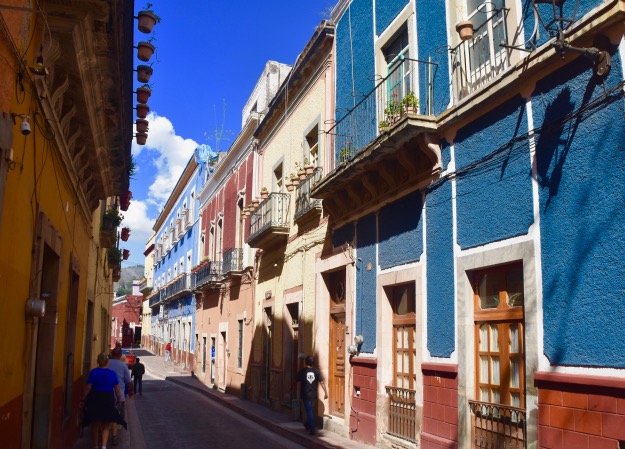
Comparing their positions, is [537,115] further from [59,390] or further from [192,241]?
[192,241]

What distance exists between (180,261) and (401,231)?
29556mm

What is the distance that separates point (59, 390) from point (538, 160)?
6627 mm

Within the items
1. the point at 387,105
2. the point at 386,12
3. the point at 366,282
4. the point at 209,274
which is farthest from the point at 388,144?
the point at 209,274

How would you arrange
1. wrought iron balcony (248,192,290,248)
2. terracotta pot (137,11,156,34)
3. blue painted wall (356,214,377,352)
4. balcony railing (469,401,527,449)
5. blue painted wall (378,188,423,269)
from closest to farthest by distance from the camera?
balcony railing (469,401,527,449) < terracotta pot (137,11,156,34) < blue painted wall (378,188,423,269) < blue painted wall (356,214,377,352) < wrought iron balcony (248,192,290,248)

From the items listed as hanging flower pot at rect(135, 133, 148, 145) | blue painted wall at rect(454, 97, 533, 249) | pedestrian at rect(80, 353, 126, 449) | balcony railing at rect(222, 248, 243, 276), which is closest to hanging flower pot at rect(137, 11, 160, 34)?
hanging flower pot at rect(135, 133, 148, 145)

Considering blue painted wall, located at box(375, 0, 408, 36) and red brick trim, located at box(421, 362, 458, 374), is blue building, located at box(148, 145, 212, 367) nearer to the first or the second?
blue painted wall, located at box(375, 0, 408, 36)

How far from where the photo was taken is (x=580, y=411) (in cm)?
571

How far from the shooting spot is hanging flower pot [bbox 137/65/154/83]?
9046mm

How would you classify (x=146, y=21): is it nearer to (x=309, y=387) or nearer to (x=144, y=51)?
(x=144, y=51)

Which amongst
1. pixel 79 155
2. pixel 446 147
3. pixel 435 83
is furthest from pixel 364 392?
pixel 79 155

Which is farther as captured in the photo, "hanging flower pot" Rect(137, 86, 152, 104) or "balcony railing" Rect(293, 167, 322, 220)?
"balcony railing" Rect(293, 167, 322, 220)

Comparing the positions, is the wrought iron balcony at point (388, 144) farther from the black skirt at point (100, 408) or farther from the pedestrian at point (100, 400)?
the black skirt at point (100, 408)

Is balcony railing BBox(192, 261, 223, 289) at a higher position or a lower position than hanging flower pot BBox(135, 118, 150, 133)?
lower

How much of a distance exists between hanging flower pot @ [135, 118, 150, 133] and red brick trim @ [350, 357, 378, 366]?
5.35 meters
